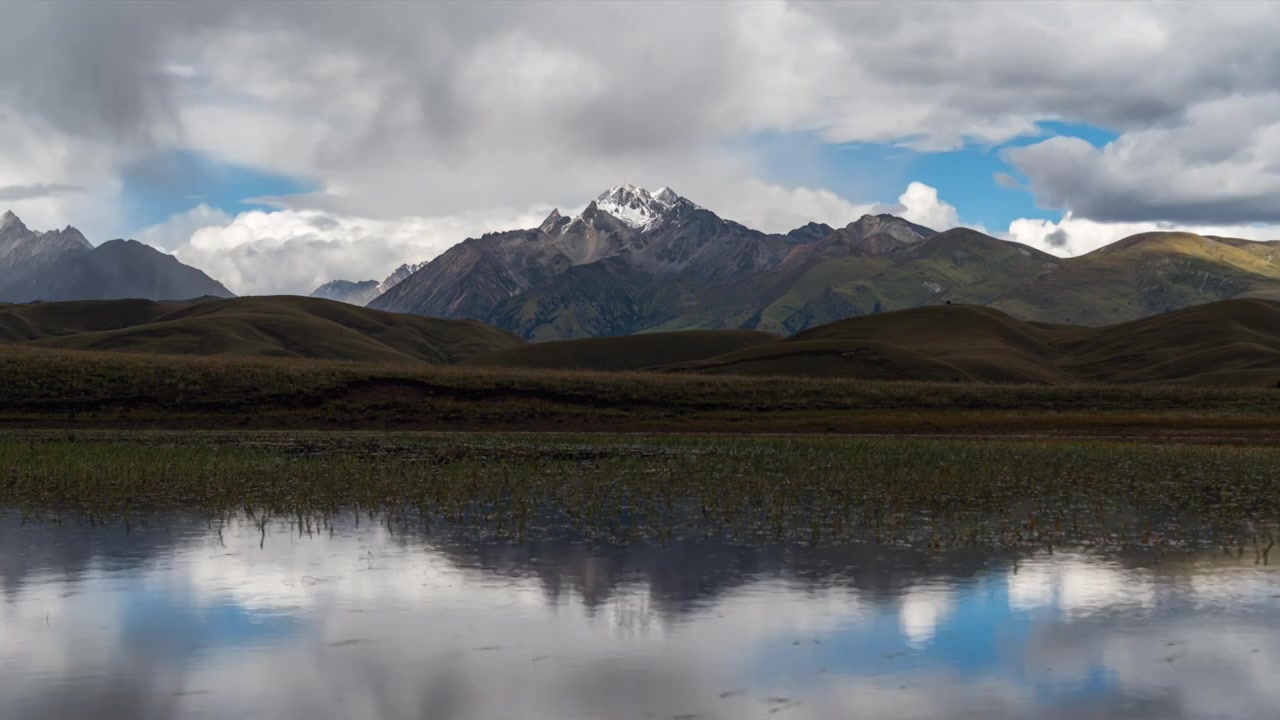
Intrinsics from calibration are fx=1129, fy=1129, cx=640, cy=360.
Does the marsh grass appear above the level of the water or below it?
above

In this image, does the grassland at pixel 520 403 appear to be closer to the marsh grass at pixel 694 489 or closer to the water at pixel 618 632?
the marsh grass at pixel 694 489

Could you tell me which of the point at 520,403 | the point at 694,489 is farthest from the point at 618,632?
the point at 520,403

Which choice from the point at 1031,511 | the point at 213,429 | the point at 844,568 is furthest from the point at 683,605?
the point at 213,429

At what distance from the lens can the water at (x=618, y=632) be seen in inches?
686

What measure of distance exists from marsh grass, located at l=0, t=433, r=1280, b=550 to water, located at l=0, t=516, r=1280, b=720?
4.21 metres

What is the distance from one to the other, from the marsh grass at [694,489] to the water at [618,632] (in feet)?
13.8

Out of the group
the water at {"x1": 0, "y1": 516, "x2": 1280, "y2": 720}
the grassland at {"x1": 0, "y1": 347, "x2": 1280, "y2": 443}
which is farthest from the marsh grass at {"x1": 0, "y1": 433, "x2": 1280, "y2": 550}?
the grassland at {"x1": 0, "y1": 347, "x2": 1280, "y2": 443}

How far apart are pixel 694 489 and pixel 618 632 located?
22.5 m

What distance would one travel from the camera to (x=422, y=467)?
168 ft

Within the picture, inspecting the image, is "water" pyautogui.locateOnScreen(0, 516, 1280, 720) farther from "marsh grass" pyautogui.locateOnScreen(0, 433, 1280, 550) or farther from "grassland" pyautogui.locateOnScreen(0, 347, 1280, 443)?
"grassland" pyautogui.locateOnScreen(0, 347, 1280, 443)

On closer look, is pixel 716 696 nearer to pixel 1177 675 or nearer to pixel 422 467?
pixel 1177 675

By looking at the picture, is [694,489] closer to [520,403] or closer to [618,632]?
[618,632]

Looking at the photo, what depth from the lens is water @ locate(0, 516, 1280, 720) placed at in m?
17.4

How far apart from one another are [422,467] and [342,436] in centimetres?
2413
